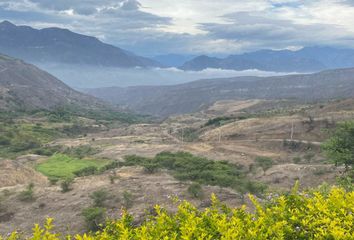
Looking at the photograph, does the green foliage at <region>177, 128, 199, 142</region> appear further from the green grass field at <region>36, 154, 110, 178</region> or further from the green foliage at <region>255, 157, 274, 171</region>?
the green foliage at <region>255, 157, 274, 171</region>

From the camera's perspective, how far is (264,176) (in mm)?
54625

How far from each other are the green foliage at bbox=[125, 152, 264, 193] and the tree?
7.60 meters

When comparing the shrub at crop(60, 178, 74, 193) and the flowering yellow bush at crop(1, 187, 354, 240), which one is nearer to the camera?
the flowering yellow bush at crop(1, 187, 354, 240)

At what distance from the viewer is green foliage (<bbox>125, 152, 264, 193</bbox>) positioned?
134ft

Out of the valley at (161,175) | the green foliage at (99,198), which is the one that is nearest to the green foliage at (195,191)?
the valley at (161,175)

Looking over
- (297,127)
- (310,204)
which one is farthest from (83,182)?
(297,127)

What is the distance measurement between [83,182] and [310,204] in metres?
37.3

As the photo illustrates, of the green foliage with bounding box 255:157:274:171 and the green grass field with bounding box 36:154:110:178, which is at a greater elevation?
the green foliage with bounding box 255:157:274:171

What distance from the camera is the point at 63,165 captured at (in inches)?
2864

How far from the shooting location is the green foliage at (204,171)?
1606 inches

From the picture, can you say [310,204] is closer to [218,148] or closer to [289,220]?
[289,220]

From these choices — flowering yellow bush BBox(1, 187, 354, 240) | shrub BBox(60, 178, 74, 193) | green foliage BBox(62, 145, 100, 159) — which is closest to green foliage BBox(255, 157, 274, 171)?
shrub BBox(60, 178, 74, 193)

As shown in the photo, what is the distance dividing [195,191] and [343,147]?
13626 millimetres

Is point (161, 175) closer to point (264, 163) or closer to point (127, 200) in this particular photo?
point (127, 200)
